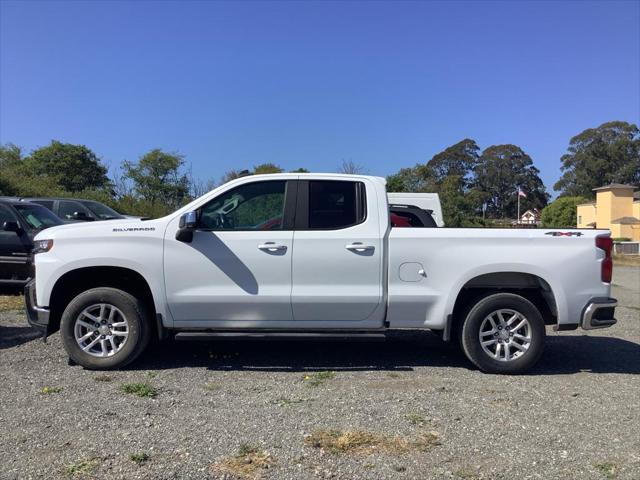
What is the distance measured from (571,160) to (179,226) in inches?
3635

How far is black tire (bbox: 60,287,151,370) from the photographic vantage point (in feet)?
18.4

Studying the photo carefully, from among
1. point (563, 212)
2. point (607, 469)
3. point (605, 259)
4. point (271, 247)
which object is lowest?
point (607, 469)

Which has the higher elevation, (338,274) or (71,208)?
(71,208)

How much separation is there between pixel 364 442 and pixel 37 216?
334 inches

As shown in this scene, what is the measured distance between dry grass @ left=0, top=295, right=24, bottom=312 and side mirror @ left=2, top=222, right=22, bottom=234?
118 cm

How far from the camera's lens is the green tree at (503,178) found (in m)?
90.0

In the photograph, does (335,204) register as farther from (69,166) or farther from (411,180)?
(69,166)

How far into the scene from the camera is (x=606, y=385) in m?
5.55

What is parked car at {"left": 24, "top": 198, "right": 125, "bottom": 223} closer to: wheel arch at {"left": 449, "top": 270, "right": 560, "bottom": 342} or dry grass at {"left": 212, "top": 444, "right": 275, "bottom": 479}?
wheel arch at {"left": 449, "top": 270, "right": 560, "bottom": 342}

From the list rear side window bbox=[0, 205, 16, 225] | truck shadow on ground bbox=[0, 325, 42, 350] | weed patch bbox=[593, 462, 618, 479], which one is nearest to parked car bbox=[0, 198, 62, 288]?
rear side window bbox=[0, 205, 16, 225]

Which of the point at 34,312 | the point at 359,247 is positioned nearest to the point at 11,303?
the point at 34,312

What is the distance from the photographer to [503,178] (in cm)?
9050

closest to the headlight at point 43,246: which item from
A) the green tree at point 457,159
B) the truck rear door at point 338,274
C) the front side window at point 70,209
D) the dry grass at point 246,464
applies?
the truck rear door at point 338,274

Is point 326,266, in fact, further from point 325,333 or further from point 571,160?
point 571,160
